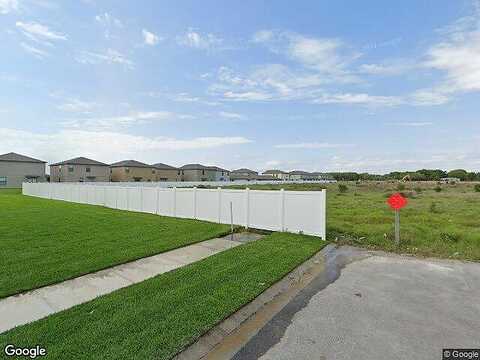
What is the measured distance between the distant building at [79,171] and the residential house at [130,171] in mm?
2787

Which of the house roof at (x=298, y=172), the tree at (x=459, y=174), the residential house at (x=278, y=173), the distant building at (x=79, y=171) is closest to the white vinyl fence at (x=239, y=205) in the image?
the distant building at (x=79, y=171)

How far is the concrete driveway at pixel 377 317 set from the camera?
3193mm

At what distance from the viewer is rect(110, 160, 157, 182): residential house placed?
64.7 meters

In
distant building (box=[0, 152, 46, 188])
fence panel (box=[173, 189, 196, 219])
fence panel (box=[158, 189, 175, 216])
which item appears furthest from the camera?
distant building (box=[0, 152, 46, 188])

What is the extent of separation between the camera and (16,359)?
291cm

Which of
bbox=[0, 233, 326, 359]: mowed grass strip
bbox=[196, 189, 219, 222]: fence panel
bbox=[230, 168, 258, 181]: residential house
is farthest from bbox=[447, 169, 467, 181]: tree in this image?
bbox=[0, 233, 326, 359]: mowed grass strip

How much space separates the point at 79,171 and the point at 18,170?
1067cm

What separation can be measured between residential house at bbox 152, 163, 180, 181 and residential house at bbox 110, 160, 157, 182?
8.07ft

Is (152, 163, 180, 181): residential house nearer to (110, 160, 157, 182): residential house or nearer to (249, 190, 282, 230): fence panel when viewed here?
(110, 160, 157, 182): residential house

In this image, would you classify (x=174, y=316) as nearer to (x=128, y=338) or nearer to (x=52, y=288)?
(x=128, y=338)

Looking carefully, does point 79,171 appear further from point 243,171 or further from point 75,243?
point 243,171

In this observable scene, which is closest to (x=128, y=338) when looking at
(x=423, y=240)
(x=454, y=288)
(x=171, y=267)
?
(x=171, y=267)

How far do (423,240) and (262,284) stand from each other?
20.3 feet

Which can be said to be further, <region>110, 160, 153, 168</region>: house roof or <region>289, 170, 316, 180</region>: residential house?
<region>289, 170, 316, 180</region>: residential house
